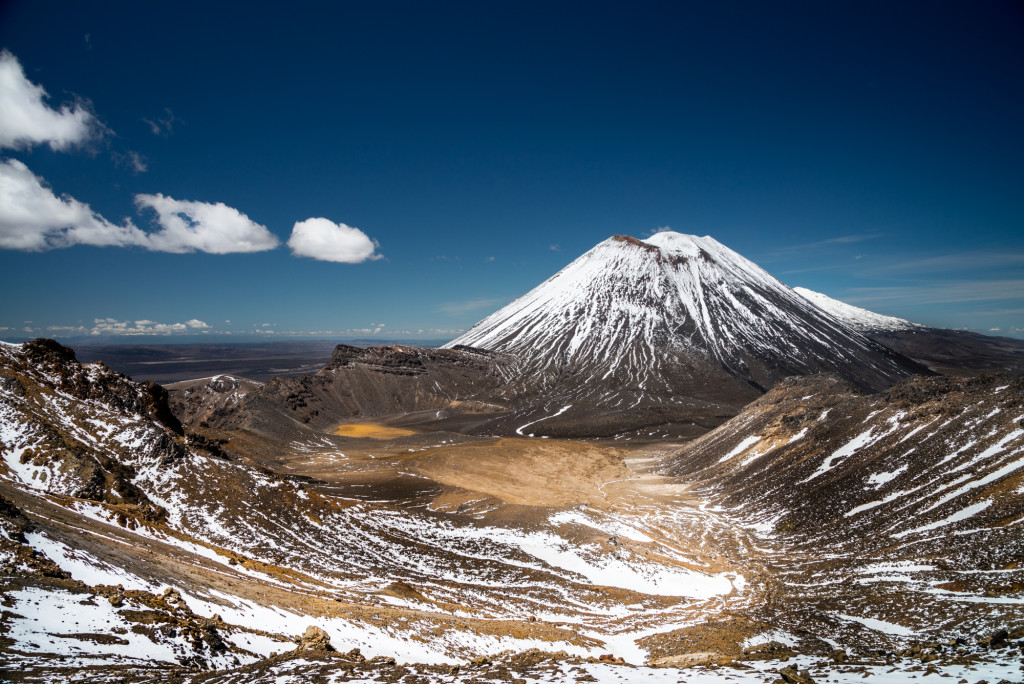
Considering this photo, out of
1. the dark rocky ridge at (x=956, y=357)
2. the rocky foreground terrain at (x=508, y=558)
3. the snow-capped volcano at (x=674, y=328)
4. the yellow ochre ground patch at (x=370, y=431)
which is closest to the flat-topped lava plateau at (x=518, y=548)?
the rocky foreground terrain at (x=508, y=558)

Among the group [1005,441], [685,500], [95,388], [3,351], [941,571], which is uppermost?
[3,351]

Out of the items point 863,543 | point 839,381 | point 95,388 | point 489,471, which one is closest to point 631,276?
point 839,381

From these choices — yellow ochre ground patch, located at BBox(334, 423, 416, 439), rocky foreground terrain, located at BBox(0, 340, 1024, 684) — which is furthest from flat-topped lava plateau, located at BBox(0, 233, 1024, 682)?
yellow ochre ground patch, located at BBox(334, 423, 416, 439)

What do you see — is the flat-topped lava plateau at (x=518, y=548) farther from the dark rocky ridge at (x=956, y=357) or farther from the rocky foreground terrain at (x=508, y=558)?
the dark rocky ridge at (x=956, y=357)

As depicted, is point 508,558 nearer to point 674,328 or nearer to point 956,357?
point 674,328

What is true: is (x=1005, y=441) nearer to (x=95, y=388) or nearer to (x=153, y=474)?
(x=153, y=474)

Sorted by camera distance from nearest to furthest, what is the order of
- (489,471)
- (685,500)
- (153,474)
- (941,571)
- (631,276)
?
(941,571) < (153,474) < (685,500) < (489,471) < (631,276)

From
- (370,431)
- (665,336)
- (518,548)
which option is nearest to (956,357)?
(665,336)
